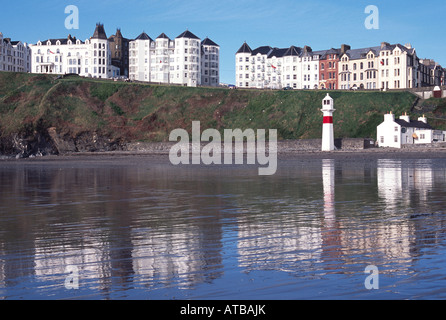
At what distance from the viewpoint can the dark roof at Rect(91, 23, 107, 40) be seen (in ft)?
466

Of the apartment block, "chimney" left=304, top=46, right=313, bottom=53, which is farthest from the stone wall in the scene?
"chimney" left=304, top=46, right=313, bottom=53

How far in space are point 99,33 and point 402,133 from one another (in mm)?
99670

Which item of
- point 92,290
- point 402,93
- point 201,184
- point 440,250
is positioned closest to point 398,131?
point 402,93

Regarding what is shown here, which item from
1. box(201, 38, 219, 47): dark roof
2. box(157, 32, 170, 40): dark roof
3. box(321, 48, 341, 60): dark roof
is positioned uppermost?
box(157, 32, 170, 40): dark roof

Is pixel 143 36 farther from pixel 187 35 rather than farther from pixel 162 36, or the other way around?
pixel 187 35

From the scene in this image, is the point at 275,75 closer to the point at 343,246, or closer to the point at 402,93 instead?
the point at 402,93

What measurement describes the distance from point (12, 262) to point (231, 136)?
74689 millimetres

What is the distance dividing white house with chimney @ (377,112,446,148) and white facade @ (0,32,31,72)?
365 ft

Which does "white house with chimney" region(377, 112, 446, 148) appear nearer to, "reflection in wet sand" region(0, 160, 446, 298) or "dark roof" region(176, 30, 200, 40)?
"reflection in wet sand" region(0, 160, 446, 298)

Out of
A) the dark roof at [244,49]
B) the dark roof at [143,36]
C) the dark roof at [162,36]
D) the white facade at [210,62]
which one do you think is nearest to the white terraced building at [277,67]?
the dark roof at [244,49]

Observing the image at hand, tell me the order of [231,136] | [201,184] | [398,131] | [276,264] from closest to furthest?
[276,264] < [201,184] < [398,131] < [231,136]

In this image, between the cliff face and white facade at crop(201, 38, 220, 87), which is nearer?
the cliff face

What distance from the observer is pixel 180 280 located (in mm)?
8312

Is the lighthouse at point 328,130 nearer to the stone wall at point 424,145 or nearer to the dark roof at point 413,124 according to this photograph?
the stone wall at point 424,145
